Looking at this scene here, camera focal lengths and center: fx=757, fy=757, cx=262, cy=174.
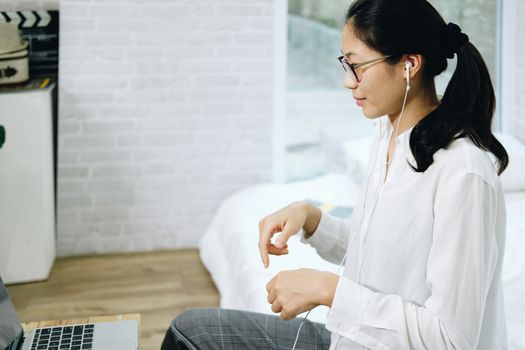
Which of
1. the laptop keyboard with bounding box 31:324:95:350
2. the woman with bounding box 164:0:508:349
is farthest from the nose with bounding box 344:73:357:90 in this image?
the laptop keyboard with bounding box 31:324:95:350

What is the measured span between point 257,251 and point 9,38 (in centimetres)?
134

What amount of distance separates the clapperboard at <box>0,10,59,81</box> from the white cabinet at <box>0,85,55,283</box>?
17 centimetres

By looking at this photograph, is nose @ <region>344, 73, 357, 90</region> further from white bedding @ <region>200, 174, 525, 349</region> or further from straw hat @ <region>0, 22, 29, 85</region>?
straw hat @ <region>0, 22, 29, 85</region>

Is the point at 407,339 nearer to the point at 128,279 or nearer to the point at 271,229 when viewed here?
the point at 271,229

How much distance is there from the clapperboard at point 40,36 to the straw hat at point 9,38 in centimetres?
16

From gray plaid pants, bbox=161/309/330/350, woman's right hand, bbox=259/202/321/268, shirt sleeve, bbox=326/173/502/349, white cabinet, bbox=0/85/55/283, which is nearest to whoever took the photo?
shirt sleeve, bbox=326/173/502/349

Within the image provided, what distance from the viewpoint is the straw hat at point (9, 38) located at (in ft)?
10.00

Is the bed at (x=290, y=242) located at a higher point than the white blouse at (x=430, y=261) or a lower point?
lower

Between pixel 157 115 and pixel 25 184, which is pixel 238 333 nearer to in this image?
pixel 25 184

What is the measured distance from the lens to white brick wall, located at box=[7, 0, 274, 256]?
132 inches

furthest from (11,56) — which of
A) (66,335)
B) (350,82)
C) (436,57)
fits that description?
(436,57)

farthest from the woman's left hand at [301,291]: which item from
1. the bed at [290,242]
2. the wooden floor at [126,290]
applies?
the wooden floor at [126,290]

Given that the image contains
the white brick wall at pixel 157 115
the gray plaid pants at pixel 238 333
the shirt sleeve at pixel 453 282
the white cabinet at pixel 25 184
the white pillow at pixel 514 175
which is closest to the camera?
the shirt sleeve at pixel 453 282

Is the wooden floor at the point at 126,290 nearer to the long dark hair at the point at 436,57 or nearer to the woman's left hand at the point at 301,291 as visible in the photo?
the woman's left hand at the point at 301,291
